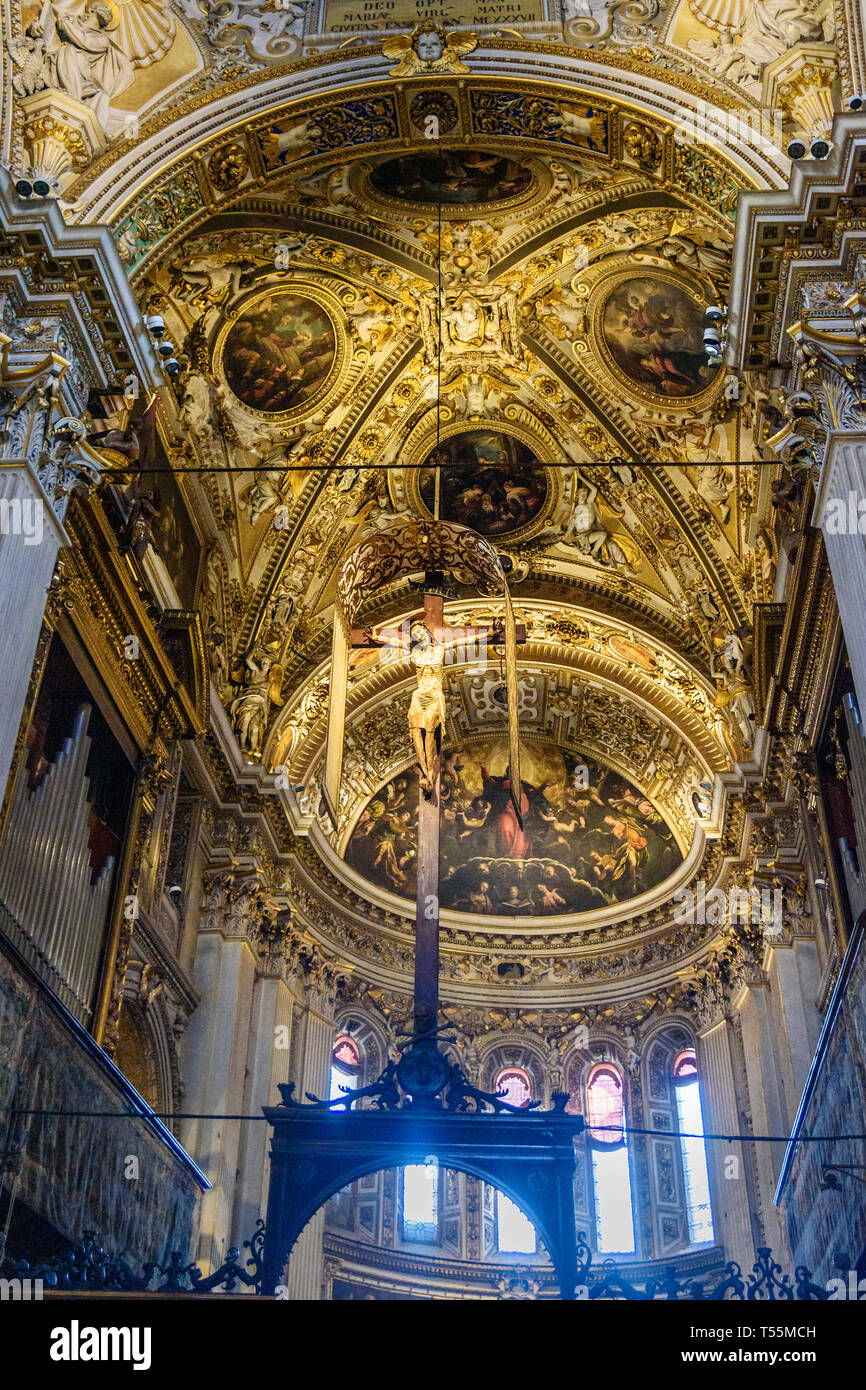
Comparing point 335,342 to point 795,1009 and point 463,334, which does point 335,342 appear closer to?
point 463,334

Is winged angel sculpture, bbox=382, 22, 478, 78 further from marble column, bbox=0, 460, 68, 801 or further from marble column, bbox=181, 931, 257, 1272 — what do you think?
marble column, bbox=181, 931, 257, 1272

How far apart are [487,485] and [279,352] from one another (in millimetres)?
3981

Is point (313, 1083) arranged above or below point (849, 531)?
below

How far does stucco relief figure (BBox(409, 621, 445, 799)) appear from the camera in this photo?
40.5ft

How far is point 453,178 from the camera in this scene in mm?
15531

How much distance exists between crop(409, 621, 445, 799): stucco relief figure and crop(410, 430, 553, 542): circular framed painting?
20.8 feet

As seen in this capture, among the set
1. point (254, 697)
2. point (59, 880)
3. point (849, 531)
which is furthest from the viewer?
point (254, 697)

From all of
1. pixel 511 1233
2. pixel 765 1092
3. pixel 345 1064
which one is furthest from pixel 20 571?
pixel 511 1233

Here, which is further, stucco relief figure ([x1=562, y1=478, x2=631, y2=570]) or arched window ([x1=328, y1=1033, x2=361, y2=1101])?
arched window ([x1=328, y1=1033, x2=361, y2=1101])

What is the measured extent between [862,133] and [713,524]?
810cm

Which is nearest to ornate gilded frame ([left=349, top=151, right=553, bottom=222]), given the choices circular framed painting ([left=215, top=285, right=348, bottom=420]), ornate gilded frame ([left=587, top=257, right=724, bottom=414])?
ornate gilded frame ([left=587, top=257, right=724, bottom=414])

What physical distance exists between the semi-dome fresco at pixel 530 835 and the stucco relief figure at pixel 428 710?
34.8 feet

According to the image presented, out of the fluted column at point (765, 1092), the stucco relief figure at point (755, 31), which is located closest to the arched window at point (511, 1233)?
the fluted column at point (765, 1092)

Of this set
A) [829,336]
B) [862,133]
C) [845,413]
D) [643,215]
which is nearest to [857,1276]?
[845,413]
